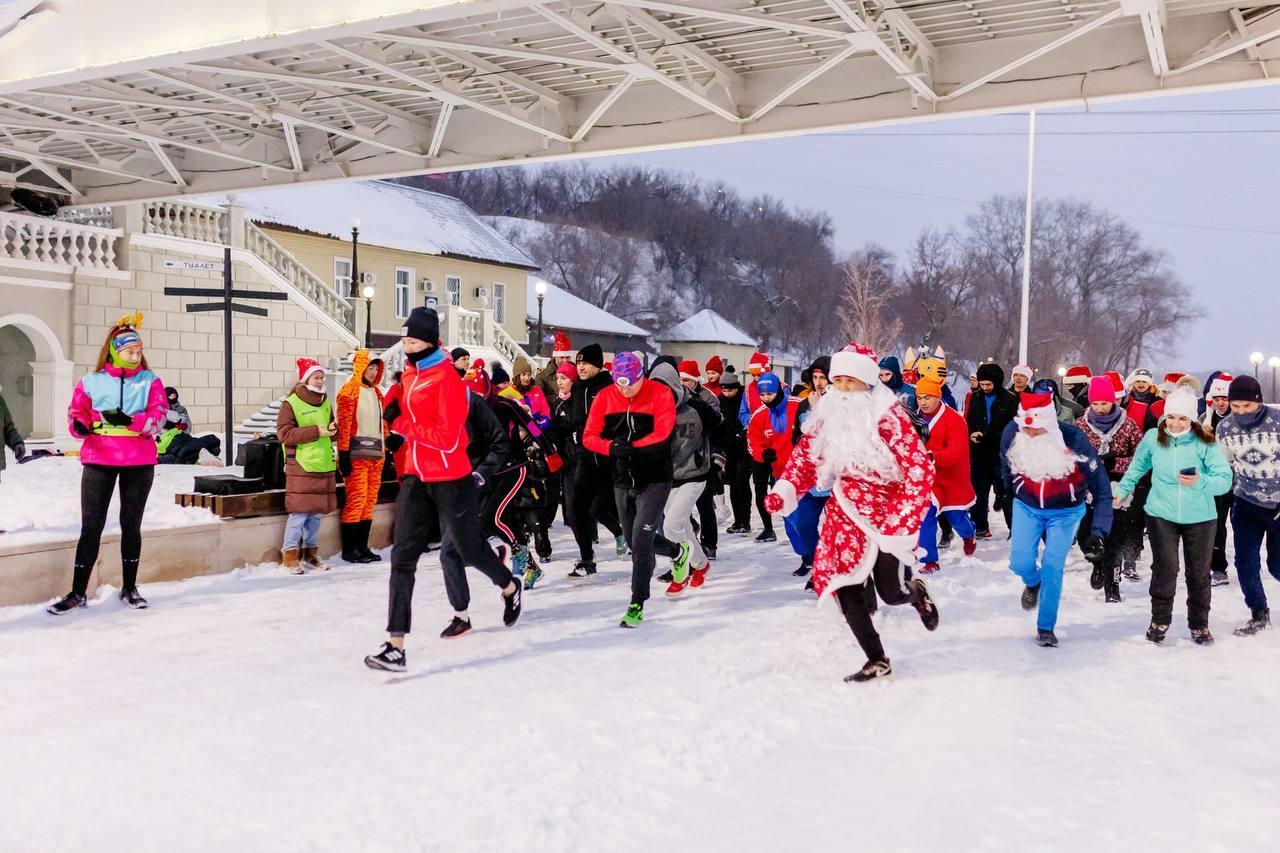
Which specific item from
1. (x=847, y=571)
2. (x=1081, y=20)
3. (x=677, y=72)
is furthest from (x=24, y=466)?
(x=1081, y=20)

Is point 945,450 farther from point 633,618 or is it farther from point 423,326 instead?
point 423,326

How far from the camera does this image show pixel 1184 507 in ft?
21.9

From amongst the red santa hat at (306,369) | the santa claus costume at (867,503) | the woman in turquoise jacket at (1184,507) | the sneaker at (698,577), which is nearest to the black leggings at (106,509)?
the red santa hat at (306,369)

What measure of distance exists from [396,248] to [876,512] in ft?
112

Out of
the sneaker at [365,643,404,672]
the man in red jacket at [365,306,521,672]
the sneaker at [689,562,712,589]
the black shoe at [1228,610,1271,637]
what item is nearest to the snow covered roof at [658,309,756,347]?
the sneaker at [689,562,712,589]

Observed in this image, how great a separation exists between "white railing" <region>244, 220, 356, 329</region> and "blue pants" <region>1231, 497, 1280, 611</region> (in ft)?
70.3

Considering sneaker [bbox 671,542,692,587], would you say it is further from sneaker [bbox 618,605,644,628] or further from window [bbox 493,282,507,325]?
window [bbox 493,282,507,325]

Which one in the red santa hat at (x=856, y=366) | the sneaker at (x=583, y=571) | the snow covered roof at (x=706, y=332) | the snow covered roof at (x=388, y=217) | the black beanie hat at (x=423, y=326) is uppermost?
the snow covered roof at (x=388, y=217)

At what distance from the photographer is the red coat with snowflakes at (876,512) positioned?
223 inches

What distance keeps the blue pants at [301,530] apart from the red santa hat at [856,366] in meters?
5.45

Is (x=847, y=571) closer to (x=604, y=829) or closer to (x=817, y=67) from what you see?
(x=604, y=829)

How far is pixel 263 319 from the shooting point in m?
24.1

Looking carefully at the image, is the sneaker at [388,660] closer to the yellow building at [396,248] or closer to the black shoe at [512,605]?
the black shoe at [512,605]

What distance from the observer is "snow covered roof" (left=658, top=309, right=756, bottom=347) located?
2482 inches
